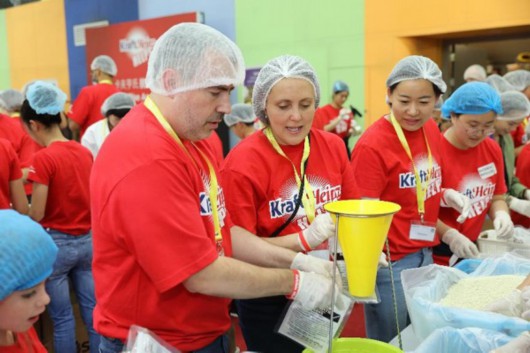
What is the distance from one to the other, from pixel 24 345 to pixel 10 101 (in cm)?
440

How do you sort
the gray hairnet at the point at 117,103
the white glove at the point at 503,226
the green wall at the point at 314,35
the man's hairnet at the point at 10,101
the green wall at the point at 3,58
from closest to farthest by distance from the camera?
1. the white glove at the point at 503,226
2. the gray hairnet at the point at 117,103
3. the man's hairnet at the point at 10,101
4. the green wall at the point at 314,35
5. the green wall at the point at 3,58

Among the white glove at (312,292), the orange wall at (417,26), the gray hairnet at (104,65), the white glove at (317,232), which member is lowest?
the white glove at (312,292)

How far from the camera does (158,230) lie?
3.61 ft

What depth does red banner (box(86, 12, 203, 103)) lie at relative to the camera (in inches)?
269

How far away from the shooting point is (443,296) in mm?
1562

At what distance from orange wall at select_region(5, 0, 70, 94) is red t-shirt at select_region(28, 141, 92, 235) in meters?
6.46

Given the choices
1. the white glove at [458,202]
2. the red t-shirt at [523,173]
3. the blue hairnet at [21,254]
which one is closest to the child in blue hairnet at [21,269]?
the blue hairnet at [21,254]

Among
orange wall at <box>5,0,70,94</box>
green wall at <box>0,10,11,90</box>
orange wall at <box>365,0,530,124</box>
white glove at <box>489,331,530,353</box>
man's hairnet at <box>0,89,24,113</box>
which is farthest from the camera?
green wall at <box>0,10,11,90</box>

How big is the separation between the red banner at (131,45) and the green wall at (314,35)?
3.36ft

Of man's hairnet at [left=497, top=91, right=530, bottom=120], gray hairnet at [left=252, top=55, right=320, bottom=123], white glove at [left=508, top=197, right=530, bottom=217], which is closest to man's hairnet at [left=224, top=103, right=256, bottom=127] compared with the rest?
man's hairnet at [left=497, top=91, right=530, bottom=120]

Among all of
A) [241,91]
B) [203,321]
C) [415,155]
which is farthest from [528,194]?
[241,91]

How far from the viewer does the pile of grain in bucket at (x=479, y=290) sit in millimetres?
1457

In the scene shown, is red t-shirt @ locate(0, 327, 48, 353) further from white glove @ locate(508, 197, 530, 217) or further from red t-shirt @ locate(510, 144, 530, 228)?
red t-shirt @ locate(510, 144, 530, 228)

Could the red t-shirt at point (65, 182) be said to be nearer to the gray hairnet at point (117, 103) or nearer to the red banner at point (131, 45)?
the gray hairnet at point (117, 103)
